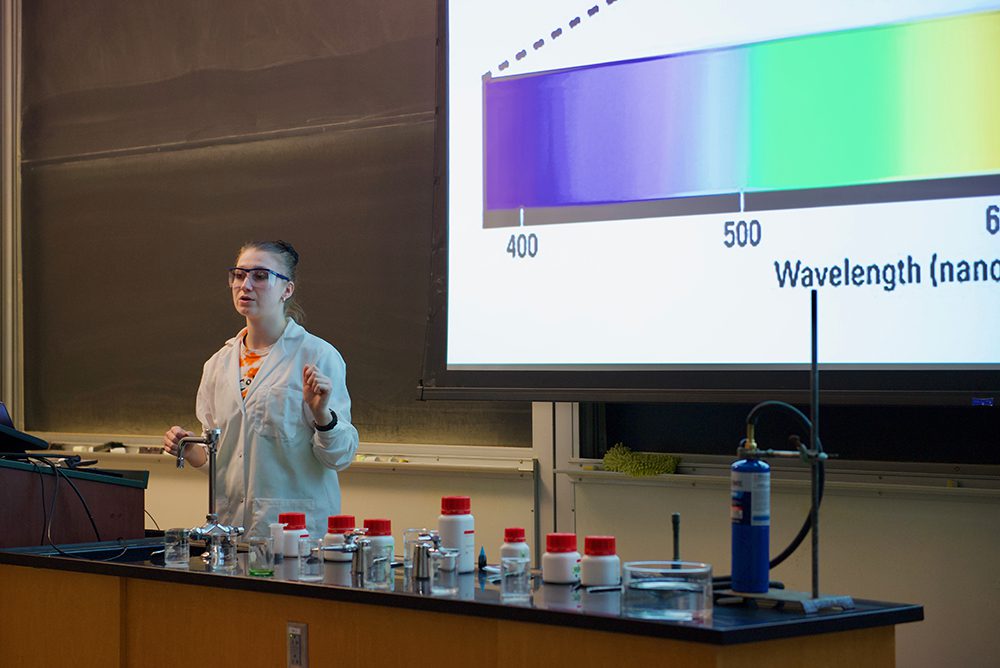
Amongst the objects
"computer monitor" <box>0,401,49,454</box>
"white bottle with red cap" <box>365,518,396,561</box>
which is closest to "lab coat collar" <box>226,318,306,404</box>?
"computer monitor" <box>0,401,49,454</box>

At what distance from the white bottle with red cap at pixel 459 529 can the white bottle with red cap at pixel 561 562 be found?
10.3 inches

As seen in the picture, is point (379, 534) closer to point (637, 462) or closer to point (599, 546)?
point (599, 546)

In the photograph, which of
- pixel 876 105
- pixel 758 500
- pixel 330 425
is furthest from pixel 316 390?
pixel 876 105

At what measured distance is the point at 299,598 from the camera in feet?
7.63

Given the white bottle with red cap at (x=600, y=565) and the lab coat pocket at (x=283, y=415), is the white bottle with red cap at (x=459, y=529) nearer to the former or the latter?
the white bottle with red cap at (x=600, y=565)

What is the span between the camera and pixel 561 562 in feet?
7.08

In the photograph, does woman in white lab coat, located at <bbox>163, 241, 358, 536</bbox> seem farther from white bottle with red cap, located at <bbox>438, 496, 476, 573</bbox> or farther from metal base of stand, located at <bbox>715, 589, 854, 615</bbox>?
metal base of stand, located at <bbox>715, 589, 854, 615</bbox>

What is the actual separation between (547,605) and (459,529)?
42 cm

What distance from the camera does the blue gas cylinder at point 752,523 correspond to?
202 centimetres

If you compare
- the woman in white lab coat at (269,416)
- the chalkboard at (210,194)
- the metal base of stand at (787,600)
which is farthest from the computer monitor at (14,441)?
the metal base of stand at (787,600)

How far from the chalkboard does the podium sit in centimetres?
124

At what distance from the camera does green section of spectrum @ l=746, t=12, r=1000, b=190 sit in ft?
9.54

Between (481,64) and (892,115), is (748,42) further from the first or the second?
(481,64)

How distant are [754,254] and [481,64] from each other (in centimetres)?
110
